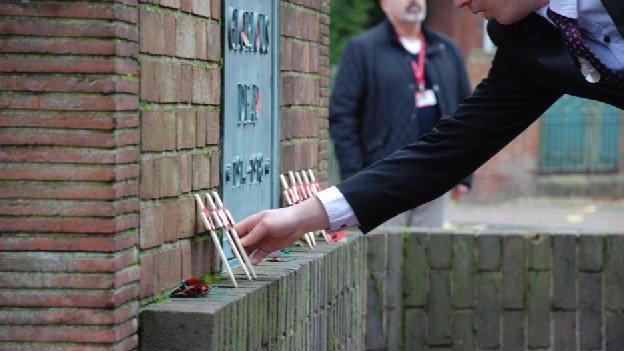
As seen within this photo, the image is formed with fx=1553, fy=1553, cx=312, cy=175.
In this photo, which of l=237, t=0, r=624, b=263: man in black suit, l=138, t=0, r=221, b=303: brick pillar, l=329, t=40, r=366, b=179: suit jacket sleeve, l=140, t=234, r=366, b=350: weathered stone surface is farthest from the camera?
l=329, t=40, r=366, b=179: suit jacket sleeve

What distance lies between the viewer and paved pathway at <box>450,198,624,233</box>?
15.1 meters

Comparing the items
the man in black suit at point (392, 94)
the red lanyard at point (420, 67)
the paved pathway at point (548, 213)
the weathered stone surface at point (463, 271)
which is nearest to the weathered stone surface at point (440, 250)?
the weathered stone surface at point (463, 271)

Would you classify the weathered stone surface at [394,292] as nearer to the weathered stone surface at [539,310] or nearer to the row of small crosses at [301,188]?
the weathered stone surface at [539,310]

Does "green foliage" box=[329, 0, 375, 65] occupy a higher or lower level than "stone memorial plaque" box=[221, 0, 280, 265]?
higher

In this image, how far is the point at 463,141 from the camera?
446 cm

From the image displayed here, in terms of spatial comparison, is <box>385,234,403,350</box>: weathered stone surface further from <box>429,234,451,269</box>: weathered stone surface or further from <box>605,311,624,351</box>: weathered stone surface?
<box>605,311,624,351</box>: weathered stone surface

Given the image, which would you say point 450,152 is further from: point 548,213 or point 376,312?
point 548,213

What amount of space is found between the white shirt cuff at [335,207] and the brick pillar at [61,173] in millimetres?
1013

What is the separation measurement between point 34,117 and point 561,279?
327cm

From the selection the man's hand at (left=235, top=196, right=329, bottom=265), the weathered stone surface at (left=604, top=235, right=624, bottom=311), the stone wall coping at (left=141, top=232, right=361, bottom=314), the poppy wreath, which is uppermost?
the man's hand at (left=235, top=196, right=329, bottom=265)

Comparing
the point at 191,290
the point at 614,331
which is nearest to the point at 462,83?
the point at 614,331

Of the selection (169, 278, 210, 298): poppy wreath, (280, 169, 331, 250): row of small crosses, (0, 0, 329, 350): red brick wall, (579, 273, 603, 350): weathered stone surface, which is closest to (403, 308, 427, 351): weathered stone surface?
(579, 273, 603, 350): weathered stone surface

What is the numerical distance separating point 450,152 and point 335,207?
374 mm

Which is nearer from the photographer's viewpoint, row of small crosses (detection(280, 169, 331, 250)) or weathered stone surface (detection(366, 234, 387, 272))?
row of small crosses (detection(280, 169, 331, 250))
